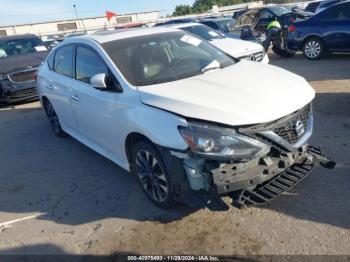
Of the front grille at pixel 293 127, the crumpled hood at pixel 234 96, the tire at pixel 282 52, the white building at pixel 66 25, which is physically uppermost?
the crumpled hood at pixel 234 96

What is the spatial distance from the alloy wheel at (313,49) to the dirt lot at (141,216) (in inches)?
235

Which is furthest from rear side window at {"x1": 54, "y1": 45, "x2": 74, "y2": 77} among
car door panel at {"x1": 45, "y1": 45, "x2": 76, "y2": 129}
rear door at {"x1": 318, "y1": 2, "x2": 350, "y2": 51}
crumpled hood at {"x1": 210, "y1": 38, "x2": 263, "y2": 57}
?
rear door at {"x1": 318, "y1": 2, "x2": 350, "y2": 51}

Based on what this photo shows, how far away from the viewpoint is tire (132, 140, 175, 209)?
11.2 feet

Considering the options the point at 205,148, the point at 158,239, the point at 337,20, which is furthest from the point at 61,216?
the point at 337,20

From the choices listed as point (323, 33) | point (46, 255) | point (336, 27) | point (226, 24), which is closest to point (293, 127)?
point (46, 255)

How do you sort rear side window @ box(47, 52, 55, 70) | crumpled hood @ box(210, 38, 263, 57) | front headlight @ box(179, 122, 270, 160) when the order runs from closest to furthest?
front headlight @ box(179, 122, 270, 160) < rear side window @ box(47, 52, 55, 70) < crumpled hood @ box(210, 38, 263, 57)

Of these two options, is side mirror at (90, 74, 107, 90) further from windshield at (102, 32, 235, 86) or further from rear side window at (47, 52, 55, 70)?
rear side window at (47, 52, 55, 70)

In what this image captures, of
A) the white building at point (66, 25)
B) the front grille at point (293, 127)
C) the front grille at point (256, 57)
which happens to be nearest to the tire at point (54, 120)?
the front grille at point (256, 57)

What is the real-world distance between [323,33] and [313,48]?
56 cm

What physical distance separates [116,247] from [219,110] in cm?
157

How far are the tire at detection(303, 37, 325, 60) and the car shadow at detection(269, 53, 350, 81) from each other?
0.18 metres

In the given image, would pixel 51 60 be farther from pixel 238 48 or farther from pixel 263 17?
pixel 263 17

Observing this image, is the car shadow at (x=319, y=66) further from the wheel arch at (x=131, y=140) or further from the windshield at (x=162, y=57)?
the wheel arch at (x=131, y=140)

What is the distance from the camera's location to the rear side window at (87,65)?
4188 millimetres
